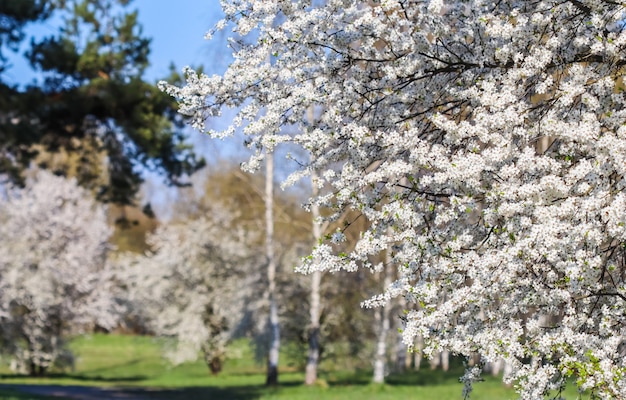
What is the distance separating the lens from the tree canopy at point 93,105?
16.3m

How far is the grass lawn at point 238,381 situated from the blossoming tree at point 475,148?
7.11m

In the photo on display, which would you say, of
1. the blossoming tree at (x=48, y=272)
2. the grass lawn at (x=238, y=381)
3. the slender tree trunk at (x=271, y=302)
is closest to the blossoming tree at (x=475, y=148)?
the grass lawn at (x=238, y=381)

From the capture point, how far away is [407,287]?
6.27 meters

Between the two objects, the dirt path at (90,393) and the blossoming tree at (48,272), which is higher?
the blossoming tree at (48,272)

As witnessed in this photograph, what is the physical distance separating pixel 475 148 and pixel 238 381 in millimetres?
25705

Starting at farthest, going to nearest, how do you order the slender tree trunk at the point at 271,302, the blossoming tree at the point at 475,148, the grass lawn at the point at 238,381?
the slender tree trunk at the point at 271,302 < the grass lawn at the point at 238,381 < the blossoming tree at the point at 475,148

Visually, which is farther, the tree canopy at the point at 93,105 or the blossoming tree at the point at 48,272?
the blossoming tree at the point at 48,272

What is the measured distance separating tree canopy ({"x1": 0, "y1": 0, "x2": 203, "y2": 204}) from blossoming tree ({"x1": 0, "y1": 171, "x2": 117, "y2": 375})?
12447 mm

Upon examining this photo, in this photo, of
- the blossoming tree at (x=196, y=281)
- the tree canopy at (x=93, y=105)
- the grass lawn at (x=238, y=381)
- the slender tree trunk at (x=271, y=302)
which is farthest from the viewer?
the blossoming tree at (x=196, y=281)

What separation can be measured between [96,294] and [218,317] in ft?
19.4

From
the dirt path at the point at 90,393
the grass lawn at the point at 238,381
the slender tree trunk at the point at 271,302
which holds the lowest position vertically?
the dirt path at the point at 90,393

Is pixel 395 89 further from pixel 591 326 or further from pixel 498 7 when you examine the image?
pixel 591 326

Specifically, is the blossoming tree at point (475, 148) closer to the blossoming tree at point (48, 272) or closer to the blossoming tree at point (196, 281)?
the blossoming tree at point (48, 272)

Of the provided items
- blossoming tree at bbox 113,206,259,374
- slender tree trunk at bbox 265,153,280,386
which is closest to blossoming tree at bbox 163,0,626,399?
slender tree trunk at bbox 265,153,280,386
